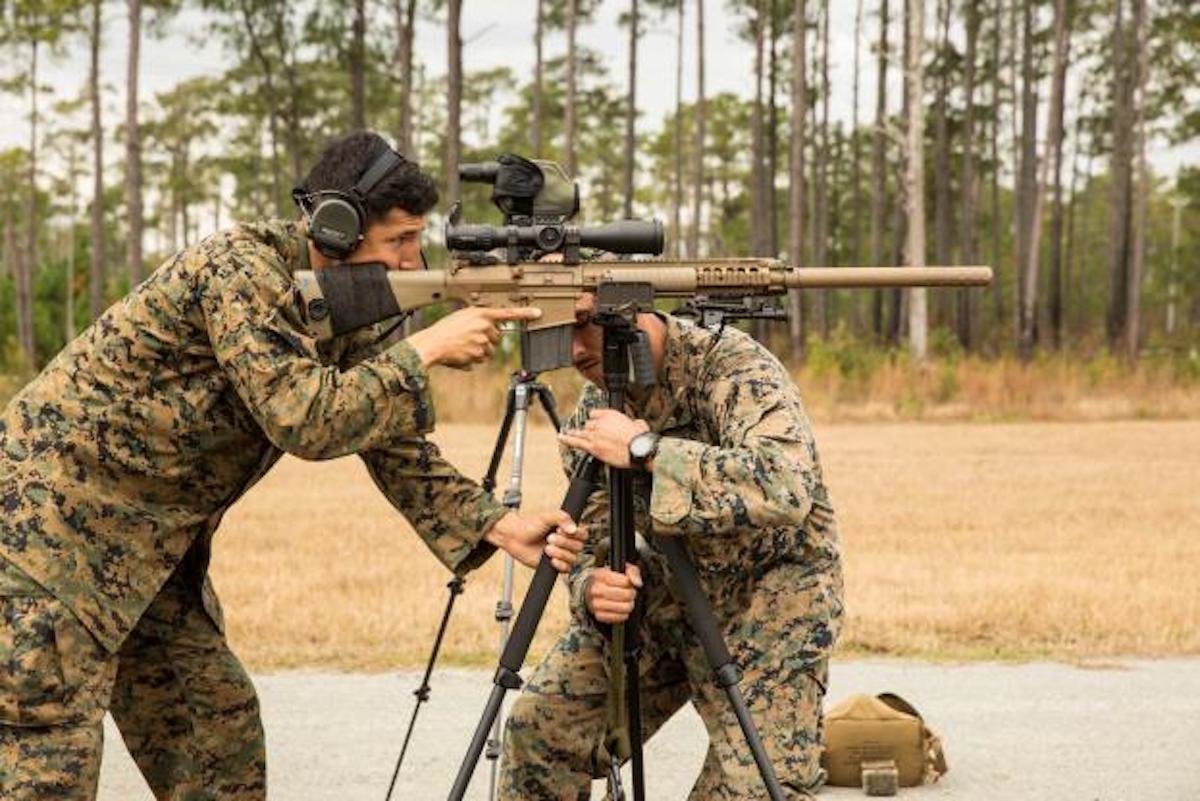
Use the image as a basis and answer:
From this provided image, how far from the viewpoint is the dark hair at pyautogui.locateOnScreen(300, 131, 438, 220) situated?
13.6 ft

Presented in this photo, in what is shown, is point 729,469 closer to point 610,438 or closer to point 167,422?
point 610,438

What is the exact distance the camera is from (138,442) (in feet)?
13.9

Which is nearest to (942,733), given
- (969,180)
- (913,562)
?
(913,562)

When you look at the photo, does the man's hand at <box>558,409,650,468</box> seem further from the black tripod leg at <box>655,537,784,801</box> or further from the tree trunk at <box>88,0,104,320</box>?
the tree trunk at <box>88,0,104,320</box>

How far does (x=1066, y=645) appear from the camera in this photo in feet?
29.7

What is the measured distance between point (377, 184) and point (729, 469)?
1.12 metres

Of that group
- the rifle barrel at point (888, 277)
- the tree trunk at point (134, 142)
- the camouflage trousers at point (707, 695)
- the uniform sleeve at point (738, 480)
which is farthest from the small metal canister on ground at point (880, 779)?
the tree trunk at point (134, 142)

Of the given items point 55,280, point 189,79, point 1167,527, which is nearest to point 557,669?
point 1167,527

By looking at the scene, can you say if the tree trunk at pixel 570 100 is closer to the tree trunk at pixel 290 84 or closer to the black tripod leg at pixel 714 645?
the tree trunk at pixel 290 84

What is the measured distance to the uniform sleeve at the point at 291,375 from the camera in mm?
4004

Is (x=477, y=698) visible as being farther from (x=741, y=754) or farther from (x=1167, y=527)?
(x=1167, y=527)

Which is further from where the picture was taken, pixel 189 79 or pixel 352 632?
pixel 189 79

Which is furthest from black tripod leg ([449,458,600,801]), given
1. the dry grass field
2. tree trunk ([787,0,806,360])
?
tree trunk ([787,0,806,360])

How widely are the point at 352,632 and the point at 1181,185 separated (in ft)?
140
